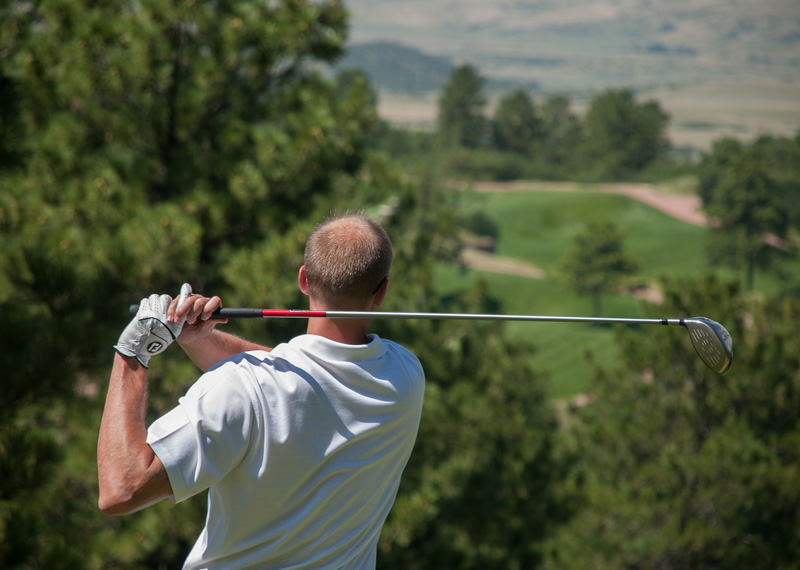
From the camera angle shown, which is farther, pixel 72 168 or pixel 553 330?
pixel 553 330

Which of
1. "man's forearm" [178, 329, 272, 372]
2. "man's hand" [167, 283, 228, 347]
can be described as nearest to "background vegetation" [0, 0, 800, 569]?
"man's forearm" [178, 329, 272, 372]

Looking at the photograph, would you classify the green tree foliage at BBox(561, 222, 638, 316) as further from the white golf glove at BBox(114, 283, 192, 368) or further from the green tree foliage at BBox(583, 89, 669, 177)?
the white golf glove at BBox(114, 283, 192, 368)

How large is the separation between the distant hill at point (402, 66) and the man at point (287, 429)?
16203cm

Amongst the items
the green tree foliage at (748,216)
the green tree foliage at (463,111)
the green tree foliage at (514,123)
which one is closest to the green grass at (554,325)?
the green tree foliage at (748,216)

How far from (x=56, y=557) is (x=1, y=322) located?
1.04 metres

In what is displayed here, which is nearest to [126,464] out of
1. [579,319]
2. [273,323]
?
[579,319]

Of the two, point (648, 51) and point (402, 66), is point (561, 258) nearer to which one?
point (648, 51)

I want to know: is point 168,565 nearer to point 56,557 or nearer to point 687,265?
point 56,557

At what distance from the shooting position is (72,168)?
5766mm

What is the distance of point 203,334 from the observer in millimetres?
1727

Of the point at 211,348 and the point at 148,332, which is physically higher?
the point at 148,332

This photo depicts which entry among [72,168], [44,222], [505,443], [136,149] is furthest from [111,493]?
[505,443]

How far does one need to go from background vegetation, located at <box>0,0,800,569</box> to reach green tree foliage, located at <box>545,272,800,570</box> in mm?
28

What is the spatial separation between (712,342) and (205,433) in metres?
1.35
